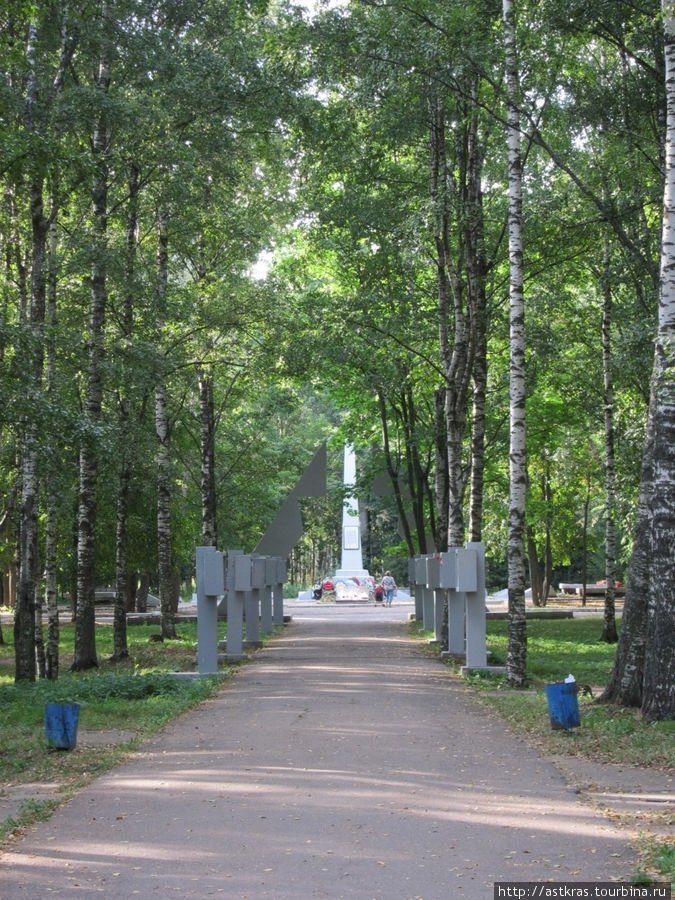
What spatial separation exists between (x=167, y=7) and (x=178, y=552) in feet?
73.4

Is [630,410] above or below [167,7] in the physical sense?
below

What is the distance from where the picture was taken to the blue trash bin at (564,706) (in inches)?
470

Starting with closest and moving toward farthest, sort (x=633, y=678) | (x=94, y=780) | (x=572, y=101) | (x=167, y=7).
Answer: (x=94, y=780) < (x=633, y=678) < (x=572, y=101) < (x=167, y=7)

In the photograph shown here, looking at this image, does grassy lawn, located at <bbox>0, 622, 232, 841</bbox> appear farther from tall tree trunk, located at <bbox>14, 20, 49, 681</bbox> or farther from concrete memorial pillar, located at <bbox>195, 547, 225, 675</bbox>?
tall tree trunk, located at <bbox>14, 20, 49, 681</bbox>

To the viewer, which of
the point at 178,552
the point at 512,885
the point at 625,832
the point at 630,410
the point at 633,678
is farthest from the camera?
the point at 178,552

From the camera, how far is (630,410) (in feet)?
86.1

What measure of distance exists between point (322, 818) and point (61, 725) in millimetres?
4145

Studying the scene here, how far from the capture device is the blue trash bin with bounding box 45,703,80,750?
1126cm

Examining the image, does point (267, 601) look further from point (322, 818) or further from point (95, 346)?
point (322, 818)

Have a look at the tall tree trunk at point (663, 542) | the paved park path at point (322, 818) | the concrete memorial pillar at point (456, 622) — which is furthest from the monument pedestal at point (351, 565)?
the paved park path at point (322, 818)

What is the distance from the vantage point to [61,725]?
11258 mm

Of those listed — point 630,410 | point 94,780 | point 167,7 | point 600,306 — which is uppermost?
point 167,7

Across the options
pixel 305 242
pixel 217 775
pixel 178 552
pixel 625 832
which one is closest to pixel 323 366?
pixel 305 242

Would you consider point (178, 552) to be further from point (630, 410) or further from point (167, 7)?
point (167, 7)
